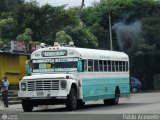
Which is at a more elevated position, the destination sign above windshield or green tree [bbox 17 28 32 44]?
the destination sign above windshield

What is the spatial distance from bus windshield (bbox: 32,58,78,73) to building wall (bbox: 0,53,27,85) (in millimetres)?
15274

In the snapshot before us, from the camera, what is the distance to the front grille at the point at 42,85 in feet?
81.8

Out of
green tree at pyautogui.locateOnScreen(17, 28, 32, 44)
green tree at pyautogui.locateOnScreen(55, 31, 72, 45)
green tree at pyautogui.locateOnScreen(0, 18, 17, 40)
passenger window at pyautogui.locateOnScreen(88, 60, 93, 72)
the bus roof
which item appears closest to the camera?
the bus roof

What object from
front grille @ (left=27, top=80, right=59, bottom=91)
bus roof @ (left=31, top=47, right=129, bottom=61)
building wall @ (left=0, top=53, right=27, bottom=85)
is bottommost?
building wall @ (left=0, top=53, right=27, bottom=85)

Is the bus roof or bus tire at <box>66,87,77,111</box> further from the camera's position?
the bus roof

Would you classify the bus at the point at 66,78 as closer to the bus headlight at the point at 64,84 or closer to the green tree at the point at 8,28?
the bus headlight at the point at 64,84

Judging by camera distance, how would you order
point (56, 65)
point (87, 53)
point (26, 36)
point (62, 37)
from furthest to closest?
point (26, 36), point (62, 37), point (87, 53), point (56, 65)

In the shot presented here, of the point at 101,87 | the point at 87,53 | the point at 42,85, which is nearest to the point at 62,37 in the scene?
the point at 101,87

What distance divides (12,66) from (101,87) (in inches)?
619

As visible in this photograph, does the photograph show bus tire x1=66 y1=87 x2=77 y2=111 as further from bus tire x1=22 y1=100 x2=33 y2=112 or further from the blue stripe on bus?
bus tire x1=22 y1=100 x2=33 y2=112

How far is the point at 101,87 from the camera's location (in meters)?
28.7

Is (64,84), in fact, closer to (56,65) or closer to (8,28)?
(56,65)

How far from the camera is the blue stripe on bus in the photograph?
2686 cm

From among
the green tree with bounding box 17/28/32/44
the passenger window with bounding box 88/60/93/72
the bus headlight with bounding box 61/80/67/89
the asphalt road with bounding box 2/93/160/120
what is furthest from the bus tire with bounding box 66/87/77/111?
the green tree with bounding box 17/28/32/44
